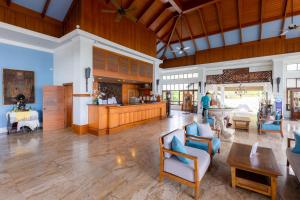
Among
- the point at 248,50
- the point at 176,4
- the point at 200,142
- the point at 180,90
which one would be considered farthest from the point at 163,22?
the point at 200,142

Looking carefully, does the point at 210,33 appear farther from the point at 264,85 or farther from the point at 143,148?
the point at 143,148

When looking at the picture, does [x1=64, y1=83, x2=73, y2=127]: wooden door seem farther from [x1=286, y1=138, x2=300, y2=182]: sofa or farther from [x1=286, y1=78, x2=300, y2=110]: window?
[x1=286, y1=78, x2=300, y2=110]: window

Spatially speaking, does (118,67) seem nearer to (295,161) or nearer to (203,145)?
(203,145)

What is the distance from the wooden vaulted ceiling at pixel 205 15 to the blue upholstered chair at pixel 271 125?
18.5 feet

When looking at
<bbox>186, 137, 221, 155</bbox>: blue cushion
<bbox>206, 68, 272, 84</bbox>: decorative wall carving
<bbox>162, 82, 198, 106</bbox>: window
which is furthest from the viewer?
<bbox>162, 82, 198, 106</bbox>: window

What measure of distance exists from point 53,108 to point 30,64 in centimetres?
A: 214

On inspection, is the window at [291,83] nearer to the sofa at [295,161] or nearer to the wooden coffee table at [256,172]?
the sofa at [295,161]

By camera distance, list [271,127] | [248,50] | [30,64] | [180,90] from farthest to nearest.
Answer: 1. [180,90]
2. [248,50]
3. [30,64]
4. [271,127]

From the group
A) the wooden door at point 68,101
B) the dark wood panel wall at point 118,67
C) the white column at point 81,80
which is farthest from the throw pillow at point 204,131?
the wooden door at point 68,101

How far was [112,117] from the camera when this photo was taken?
5.59 metres

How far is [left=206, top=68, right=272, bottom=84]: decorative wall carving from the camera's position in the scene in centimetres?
963

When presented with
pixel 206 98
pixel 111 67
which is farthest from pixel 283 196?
pixel 111 67

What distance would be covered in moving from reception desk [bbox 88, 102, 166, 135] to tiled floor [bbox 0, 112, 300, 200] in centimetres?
99

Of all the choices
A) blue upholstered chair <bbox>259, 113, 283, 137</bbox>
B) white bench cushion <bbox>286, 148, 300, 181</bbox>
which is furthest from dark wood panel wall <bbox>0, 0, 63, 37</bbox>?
blue upholstered chair <bbox>259, 113, 283, 137</bbox>
